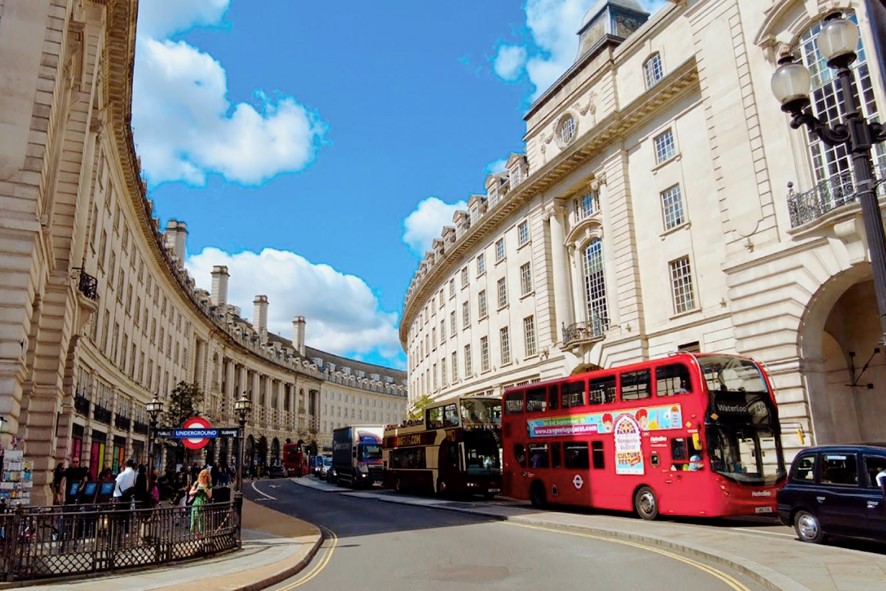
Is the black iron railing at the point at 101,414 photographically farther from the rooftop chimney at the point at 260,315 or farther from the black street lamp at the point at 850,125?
the rooftop chimney at the point at 260,315

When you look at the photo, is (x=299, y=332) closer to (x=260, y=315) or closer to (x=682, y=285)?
(x=260, y=315)

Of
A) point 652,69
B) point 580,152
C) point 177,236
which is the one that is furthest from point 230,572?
point 177,236

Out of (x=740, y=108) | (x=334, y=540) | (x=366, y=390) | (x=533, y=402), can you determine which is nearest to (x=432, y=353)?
(x=533, y=402)

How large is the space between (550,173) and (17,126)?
2421cm

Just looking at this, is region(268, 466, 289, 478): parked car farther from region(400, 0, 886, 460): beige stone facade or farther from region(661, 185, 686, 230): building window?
region(661, 185, 686, 230): building window

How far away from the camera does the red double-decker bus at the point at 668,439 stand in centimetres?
1627

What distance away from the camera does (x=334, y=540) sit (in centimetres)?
1612

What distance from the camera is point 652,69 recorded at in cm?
2988

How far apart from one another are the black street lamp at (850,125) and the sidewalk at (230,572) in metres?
8.93

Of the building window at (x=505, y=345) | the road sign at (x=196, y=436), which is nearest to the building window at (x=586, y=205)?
the building window at (x=505, y=345)

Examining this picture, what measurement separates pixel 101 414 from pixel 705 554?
29519 millimetres

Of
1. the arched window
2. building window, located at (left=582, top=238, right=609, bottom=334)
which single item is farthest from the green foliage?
the arched window

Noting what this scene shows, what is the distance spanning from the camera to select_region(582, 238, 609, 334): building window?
32.0 metres

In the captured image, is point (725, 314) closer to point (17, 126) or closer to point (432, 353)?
point (17, 126)
